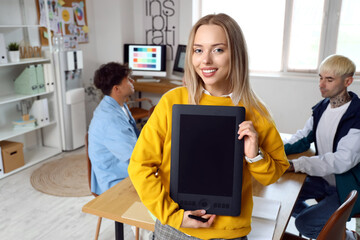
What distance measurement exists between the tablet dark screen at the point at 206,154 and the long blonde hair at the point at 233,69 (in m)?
0.10

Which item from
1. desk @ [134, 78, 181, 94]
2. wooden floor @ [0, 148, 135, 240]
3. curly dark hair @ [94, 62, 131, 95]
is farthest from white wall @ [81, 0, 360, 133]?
curly dark hair @ [94, 62, 131, 95]

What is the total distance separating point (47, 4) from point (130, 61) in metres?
1.29

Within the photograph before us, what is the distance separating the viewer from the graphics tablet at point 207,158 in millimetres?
918

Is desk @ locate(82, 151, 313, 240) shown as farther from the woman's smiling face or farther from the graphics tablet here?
the woman's smiling face

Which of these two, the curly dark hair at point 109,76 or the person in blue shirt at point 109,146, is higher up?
the curly dark hair at point 109,76

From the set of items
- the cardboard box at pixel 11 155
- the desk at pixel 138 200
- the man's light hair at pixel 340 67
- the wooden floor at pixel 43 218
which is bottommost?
the wooden floor at pixel 43 218

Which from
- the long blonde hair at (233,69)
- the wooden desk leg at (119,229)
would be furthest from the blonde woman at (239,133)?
the wooden desk leg at (119,229)

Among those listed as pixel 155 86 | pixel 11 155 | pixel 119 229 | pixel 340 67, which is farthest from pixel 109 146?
pixel 155 86

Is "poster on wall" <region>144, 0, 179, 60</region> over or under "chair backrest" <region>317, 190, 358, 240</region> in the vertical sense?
over

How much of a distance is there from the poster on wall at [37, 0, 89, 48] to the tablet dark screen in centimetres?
341

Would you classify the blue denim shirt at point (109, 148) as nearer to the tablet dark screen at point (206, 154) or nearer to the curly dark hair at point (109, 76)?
the curly dark hair at point (109, 76)

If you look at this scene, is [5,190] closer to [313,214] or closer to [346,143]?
[313,214]

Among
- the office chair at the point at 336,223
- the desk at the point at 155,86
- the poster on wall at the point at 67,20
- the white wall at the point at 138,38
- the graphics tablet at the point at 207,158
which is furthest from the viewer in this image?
the desk at the point at 155,86

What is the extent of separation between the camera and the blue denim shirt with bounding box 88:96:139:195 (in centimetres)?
196
